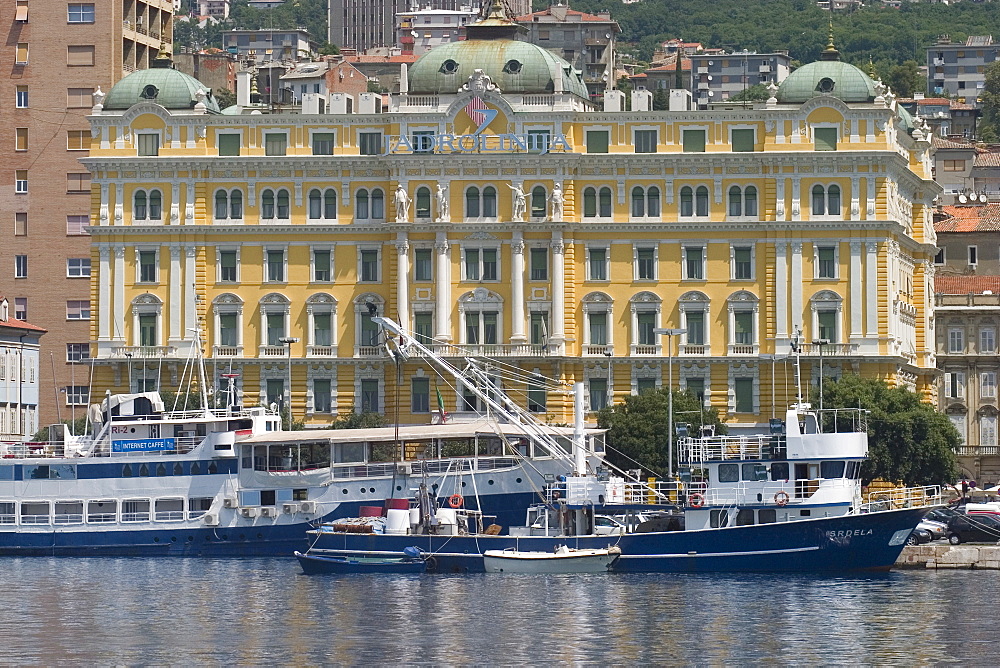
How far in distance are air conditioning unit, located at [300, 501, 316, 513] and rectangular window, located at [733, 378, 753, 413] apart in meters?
35.9

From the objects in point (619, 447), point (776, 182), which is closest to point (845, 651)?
point (619, 447)

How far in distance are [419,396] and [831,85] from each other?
2863 centimetres

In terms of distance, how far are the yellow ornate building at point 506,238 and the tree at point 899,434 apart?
383 inches

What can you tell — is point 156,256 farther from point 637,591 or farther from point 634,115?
point 637,591

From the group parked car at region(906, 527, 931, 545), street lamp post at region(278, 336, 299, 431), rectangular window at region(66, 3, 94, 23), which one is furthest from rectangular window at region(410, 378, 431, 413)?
rectangular window at region(66, 3, 94, 23)

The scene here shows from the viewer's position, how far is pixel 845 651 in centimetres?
8406

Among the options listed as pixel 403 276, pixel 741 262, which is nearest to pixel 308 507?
pixel 403 276

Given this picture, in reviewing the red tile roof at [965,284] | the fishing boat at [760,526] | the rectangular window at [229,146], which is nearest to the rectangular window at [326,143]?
the rectangular window at [229,146]

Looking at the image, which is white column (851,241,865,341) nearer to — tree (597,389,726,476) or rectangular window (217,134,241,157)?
tree (597,389,726,476)

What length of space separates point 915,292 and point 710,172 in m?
18.7

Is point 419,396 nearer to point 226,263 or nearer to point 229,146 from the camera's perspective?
point 226,263

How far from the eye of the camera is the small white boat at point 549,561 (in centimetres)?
10856

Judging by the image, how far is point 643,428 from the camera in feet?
456

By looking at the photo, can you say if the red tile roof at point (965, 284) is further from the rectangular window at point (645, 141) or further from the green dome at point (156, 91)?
the green dome at point (156, 91)
